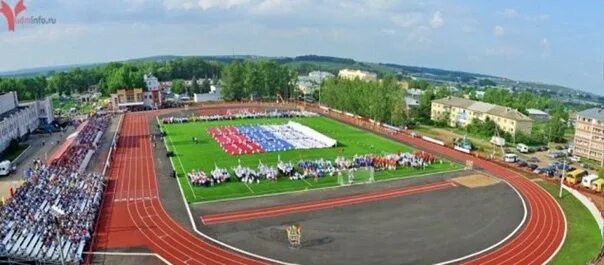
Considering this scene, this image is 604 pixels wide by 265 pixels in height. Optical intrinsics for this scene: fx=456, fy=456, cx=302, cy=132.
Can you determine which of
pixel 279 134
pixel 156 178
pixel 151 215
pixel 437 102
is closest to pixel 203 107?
pixel 279 134

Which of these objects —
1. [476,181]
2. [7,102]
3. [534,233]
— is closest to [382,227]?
[534,233]

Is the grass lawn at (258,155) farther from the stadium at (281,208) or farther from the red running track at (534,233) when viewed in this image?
the red running track at (534,233)

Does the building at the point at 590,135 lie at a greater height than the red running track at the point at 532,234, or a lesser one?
greater

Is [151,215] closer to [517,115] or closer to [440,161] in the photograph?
[440,161]

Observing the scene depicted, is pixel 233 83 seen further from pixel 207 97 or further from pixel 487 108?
pixel 487 108

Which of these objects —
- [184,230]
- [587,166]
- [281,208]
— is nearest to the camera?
[184,230]

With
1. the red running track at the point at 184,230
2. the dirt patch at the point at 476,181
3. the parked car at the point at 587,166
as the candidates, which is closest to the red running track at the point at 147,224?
the red running track at the point at 184,230
